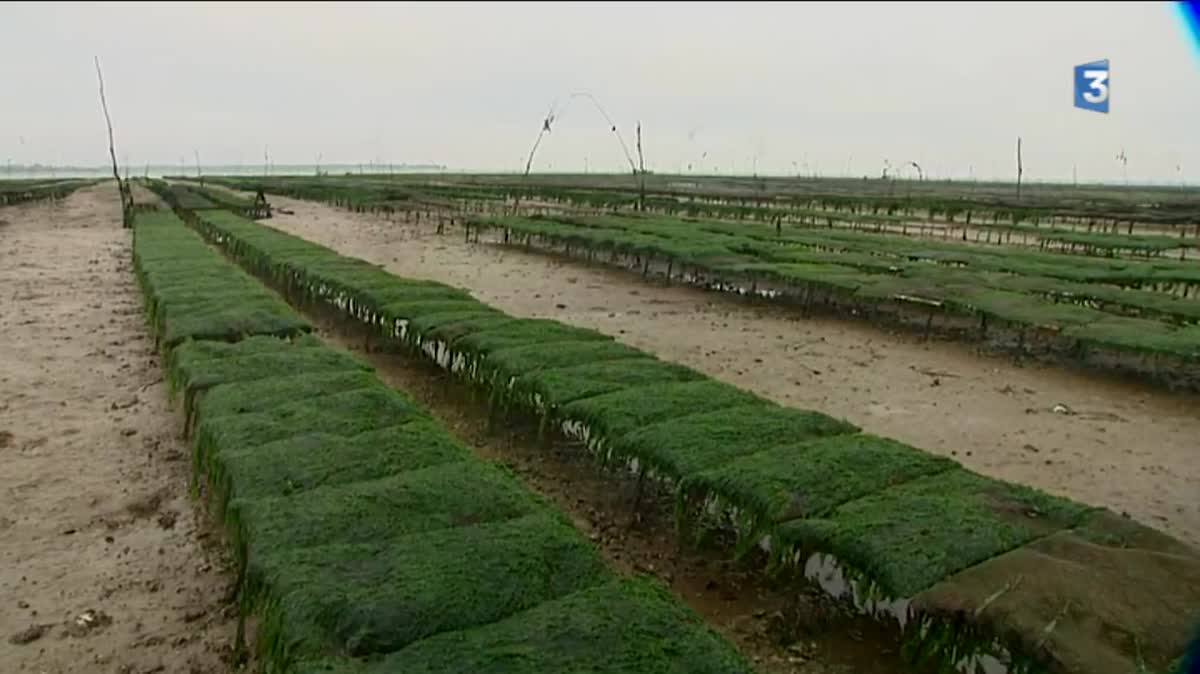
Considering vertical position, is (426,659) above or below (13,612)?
above

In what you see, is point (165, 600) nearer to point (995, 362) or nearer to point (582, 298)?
point (995, 362)

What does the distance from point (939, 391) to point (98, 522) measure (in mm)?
8749

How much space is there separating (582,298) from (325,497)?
12.1 m

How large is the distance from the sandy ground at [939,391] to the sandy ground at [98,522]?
628 cm

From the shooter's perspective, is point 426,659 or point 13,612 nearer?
point 426,659

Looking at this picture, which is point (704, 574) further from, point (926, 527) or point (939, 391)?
point (939, 391)

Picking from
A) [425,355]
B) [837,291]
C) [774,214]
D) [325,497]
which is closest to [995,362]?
[837,291]

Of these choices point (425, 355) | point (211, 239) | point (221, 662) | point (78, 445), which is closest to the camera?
point (221, 662)

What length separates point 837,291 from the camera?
49.0 ft

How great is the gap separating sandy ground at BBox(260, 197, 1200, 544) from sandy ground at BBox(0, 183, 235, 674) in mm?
6277

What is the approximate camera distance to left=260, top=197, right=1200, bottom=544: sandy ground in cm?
753

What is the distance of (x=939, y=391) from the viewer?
10.2 metres

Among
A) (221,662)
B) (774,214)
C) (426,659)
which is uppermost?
(774,214)

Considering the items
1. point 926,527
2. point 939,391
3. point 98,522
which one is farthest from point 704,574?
point 939,391
